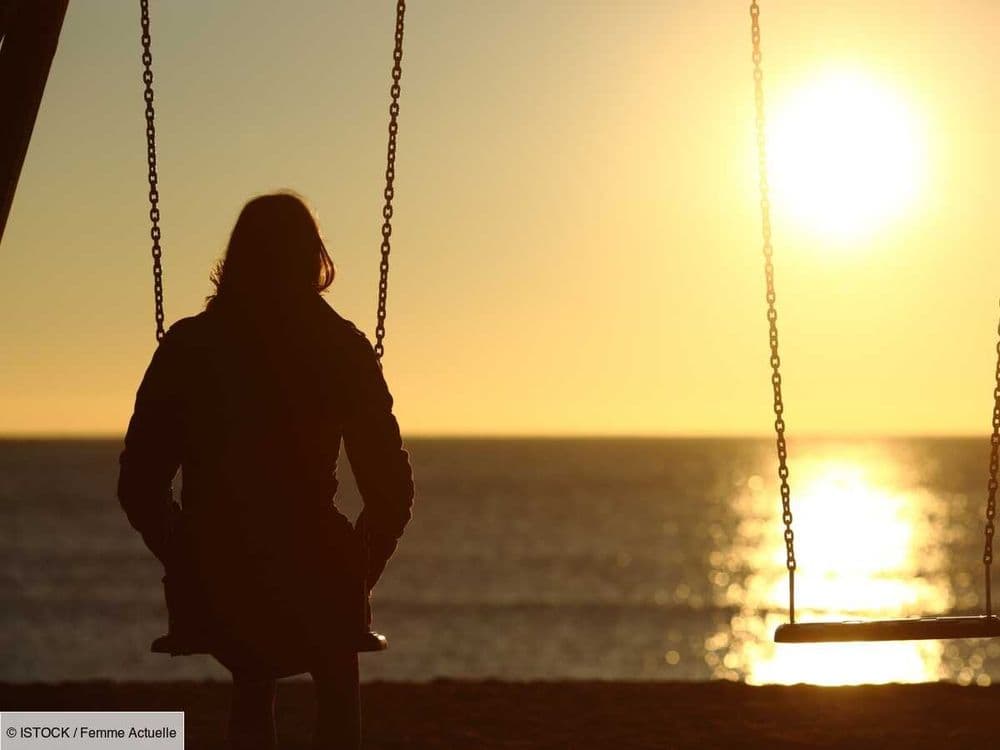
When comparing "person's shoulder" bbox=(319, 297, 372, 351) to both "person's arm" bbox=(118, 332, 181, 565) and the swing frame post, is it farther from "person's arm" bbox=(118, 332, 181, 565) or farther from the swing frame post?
the swing frame post

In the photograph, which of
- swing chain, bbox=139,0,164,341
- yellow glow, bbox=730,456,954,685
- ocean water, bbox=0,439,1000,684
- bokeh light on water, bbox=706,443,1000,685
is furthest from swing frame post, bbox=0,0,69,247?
ocean water, bbox=0,439,1000,684

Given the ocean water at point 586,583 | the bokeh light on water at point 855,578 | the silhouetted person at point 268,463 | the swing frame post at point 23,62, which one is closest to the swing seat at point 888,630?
the silhouetted person at point 268,463

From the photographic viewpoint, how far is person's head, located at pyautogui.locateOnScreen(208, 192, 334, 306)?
422 cm

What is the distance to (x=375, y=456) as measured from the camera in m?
4.21

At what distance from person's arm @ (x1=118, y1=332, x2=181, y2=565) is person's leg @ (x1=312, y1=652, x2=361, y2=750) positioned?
1.73ft

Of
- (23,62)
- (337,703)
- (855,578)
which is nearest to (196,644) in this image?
(337,703)

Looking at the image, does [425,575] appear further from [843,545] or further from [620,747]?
[620,747]

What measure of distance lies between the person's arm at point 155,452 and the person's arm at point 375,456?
47 cm

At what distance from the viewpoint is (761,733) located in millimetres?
6863

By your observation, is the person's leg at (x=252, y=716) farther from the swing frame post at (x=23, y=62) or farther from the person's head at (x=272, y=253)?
the swing frame post at (x=23, y=62)

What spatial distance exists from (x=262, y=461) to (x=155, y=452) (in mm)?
298

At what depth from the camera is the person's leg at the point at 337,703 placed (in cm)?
424

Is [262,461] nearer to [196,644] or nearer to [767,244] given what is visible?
[196,644]

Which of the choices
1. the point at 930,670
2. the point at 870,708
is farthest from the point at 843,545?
Result: the point at 870,708
